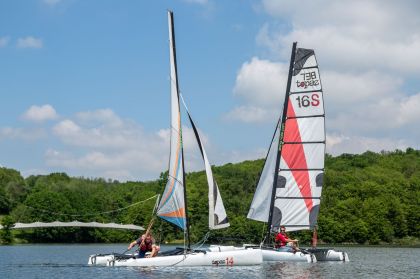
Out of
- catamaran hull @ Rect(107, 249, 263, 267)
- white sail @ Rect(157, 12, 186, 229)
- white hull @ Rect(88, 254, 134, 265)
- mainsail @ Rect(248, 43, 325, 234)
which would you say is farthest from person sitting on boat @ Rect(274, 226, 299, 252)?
white hull @ Rect(88, 254, 134, 265)

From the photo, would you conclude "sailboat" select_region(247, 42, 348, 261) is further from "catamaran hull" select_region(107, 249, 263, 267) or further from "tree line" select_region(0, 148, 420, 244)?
"tree line" select_region(0, 148, 420, 244)

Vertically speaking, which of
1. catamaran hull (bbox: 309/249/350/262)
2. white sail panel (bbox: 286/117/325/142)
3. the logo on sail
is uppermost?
the logo on sail

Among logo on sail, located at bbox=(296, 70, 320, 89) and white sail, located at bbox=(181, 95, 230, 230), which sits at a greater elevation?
logo on sail, located at bbox=(296, 70, 320, 89)

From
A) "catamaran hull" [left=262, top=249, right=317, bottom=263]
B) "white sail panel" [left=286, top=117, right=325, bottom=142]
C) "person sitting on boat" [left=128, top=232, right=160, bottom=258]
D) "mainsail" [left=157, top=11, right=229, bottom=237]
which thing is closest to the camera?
"person sitting on boat" [left=128, top=232, right=160, bottom=258]

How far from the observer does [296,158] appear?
44656mm

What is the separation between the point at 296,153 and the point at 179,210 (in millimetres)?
9809

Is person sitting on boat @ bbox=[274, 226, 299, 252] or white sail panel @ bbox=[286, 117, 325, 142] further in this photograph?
white sail panel @ bbox=[286, 117, 325, 142]

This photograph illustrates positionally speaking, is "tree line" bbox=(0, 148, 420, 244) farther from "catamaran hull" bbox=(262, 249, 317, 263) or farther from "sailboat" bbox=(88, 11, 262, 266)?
"sailboat" bbox=(88, 11, 262, 266)

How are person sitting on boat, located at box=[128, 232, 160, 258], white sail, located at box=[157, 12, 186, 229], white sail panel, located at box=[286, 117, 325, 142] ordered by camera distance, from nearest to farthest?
person sitting on boat, located at box=[128, 232, 160, 258]
white sail, located at box=[157, 12, 186, 229]
white sail panel, located at box=[286, 117, 325, 142]

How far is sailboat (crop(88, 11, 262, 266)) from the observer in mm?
37156

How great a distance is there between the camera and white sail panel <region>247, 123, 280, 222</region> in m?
44.6

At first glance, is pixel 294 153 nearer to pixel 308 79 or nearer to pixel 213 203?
pixel 308 79

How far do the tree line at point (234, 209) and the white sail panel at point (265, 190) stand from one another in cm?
4429

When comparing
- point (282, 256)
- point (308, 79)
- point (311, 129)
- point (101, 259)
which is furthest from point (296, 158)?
point (101, 259)
